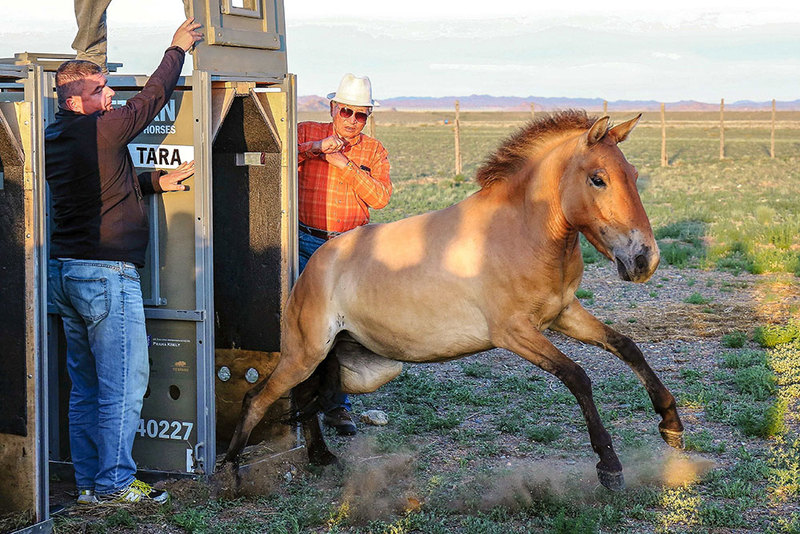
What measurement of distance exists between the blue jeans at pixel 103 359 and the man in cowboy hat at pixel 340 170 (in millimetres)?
1467

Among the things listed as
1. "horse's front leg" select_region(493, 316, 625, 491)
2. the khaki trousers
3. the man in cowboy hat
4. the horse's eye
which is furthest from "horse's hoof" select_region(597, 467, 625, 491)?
the khaki trousers

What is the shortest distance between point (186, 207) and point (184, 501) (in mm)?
1657

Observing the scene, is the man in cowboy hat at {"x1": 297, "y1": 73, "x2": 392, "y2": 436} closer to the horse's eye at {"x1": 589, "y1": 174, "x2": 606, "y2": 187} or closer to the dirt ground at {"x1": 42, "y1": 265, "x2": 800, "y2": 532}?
the dirt ground at {"x1": 42, "y1": 265, "x2": 800, "y2": 532}

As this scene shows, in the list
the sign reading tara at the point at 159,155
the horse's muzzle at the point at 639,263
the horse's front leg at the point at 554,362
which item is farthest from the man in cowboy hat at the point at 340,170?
the horse's muzzle at the point at 639,263

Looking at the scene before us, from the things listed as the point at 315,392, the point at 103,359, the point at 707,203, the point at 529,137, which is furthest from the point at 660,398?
the point at 707,203

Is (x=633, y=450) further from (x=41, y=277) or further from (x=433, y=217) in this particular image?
(x=41, y=277)

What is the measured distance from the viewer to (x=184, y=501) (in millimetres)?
5211

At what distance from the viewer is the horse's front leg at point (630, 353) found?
4.91 metres

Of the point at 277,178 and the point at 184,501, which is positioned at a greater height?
the point at 277,178

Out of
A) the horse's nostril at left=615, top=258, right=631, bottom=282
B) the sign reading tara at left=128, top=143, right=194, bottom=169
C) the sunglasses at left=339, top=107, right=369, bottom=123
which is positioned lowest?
the horse's nostril at left=615, top=258, right=631, bottom=282

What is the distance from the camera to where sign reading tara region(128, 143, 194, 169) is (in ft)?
17.6

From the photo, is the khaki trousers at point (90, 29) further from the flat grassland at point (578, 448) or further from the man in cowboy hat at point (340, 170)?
the flat grassland at point (578, 448)

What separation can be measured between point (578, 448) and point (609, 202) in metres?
2.23

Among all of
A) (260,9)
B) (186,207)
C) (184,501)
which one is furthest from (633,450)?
(260,9)
